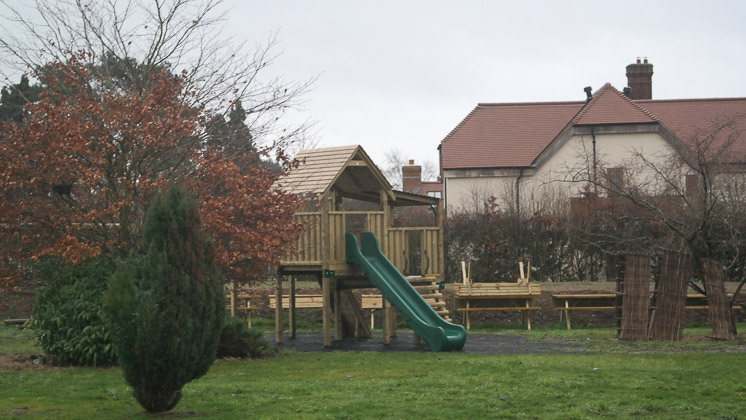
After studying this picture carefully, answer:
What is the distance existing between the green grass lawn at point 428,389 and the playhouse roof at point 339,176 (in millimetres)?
5467

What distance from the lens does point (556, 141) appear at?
121ft

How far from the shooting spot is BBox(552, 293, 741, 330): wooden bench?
73.5ft

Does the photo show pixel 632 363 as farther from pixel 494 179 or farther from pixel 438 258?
pixel 494 179

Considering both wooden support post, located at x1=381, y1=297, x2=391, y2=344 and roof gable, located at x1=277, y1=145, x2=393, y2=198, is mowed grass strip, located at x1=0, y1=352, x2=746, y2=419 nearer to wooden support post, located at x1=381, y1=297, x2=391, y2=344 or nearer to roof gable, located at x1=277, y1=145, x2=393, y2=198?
wooden support post, located at x1=381, y1=297, x2=391, y2=344

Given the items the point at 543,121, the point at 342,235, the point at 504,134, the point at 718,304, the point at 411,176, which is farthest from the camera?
the point at 411,176

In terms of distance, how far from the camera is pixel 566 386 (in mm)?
10789

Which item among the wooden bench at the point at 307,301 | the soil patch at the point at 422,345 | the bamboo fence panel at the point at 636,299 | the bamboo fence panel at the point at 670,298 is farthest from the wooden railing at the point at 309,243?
the bamboo fence panel at the point at 670,298

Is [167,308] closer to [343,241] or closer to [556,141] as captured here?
[343,241]

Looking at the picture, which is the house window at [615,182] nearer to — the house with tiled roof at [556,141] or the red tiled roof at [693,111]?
the house with tiled roof at [556,141]

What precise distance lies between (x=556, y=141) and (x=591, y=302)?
46.8 ft

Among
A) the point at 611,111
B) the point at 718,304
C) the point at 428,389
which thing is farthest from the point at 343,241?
the point at 611,111

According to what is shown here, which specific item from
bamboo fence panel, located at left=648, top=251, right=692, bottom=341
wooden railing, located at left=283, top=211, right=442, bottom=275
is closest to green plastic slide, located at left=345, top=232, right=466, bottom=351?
wooden railing, located at left=283, top=211, right=442, bottom=275

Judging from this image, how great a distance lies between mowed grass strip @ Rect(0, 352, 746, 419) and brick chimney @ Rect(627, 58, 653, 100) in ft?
107

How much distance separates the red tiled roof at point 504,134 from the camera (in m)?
38.1
